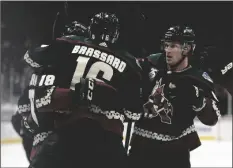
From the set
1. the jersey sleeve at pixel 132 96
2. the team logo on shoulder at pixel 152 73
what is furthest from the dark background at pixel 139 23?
the jersey sleeve at pixel 132 96

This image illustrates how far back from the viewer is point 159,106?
1858mm

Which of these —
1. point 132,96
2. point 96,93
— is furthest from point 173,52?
point 96,93

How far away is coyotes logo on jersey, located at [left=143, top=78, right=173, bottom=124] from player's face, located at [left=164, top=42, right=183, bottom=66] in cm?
12

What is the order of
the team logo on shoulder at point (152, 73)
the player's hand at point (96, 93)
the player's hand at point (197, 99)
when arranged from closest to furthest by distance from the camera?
the player's hand at point (96, 93) < the player's hand at point (197, 99) < the team logo on shoulder at point (152, 73)

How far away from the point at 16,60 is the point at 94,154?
2.00m

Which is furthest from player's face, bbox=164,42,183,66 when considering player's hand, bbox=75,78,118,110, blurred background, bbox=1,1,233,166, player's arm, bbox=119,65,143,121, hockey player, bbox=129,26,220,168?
player's hand, bbox=75,78,118,110

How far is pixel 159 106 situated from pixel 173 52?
8.9 inches

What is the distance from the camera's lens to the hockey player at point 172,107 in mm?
1850

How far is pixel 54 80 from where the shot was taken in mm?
1396

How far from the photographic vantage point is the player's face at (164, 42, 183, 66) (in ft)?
6.09

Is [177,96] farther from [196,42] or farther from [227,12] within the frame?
[227,12]

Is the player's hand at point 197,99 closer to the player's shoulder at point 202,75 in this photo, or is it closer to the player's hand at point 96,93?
the player's shoulder at point 202,75

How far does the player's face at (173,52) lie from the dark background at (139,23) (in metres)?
0.11

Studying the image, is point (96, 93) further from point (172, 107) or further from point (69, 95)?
point (172, 107)
